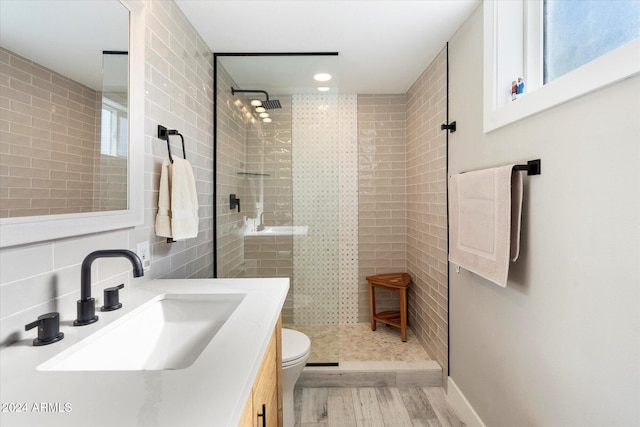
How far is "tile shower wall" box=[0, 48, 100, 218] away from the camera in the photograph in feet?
2.63

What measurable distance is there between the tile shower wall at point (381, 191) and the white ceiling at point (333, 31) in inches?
20.6

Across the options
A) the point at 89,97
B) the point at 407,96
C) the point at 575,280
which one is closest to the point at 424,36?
the point at 407,96

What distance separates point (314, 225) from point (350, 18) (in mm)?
1430

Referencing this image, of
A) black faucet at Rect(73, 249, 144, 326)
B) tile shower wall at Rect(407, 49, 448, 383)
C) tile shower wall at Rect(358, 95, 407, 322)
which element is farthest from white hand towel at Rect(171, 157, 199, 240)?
tile shower wall at Rect(358, 95, 407, 322)

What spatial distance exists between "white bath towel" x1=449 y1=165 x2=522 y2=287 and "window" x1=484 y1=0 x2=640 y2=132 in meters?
0.28

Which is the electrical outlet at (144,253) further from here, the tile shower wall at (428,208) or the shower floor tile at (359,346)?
the tile shower wall at (428,208)

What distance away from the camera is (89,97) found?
42.5 inches

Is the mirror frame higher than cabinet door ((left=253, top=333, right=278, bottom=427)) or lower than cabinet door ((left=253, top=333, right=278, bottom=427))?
higher

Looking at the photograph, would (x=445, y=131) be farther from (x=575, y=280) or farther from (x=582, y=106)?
(x=575, y=280)

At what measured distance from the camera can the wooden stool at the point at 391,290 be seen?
9.43 feet

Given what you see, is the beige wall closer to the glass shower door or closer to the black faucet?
the glass shower door

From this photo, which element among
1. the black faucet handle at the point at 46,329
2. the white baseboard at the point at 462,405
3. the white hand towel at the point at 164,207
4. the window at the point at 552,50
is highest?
the window at the point at 552,50

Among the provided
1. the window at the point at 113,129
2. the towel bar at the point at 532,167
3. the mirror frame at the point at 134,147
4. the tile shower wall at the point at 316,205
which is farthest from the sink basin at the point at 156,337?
the tile shower wall at the point at 316,205

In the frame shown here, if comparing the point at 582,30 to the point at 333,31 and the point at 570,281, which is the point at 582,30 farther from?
the point at 333,31
